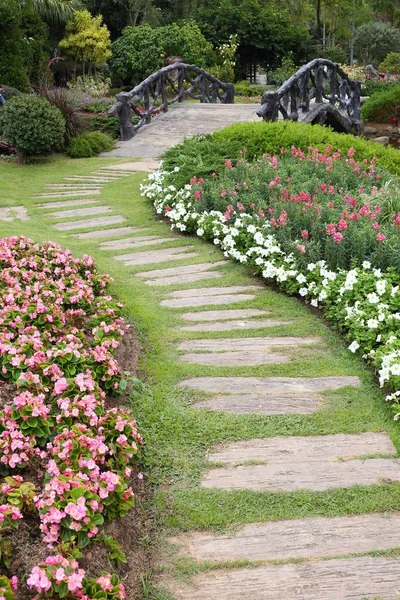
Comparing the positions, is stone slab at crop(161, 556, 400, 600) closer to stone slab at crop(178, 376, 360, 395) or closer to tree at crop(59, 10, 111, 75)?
stone slab at crop(178, 376, 360, 395)

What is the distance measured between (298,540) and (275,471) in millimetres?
474

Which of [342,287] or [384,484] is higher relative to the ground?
[342,287]

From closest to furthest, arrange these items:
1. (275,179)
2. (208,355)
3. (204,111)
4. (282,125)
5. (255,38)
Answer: (208,355), (275,179), (282,125), (204,111), (255,38)

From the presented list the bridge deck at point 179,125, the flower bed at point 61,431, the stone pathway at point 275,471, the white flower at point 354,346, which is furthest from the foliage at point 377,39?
the flower bed at point 61,431

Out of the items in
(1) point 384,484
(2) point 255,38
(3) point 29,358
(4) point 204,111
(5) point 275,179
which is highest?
(2) point 255,38

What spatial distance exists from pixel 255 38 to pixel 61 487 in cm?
2774

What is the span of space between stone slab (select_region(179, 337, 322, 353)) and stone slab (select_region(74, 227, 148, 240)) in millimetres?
3090

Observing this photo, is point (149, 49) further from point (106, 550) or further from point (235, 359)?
point (106, 550)

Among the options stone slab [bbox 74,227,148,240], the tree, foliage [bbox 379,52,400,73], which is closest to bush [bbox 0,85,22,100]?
the tree

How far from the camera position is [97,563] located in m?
2.45

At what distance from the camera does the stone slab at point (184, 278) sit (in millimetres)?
5767

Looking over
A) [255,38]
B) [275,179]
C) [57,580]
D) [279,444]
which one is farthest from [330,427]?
[255,38]

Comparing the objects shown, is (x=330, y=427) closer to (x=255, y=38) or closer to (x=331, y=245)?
(x=331, y=245)

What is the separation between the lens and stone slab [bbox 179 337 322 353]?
4.47m
